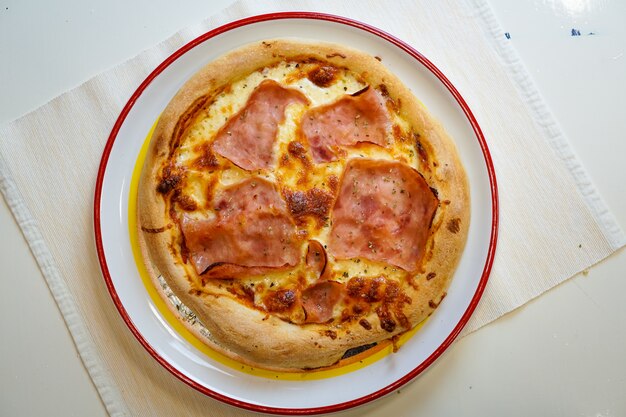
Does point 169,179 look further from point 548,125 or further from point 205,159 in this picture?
point 548,125

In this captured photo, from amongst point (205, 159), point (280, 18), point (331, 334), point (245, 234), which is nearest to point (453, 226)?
point (331, 334)

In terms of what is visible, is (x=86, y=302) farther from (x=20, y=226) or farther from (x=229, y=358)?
(x=229, y=358)

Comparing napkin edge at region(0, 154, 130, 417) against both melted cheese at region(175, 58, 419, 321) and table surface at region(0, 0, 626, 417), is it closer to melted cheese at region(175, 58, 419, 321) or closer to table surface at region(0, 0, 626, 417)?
table surface at region(0, 0, 626, 417)

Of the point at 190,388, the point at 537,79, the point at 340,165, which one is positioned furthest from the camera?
the point at 537,79

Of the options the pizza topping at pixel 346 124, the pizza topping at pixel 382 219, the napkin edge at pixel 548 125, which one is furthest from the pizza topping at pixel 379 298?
the napkin edge at pixel 548 125

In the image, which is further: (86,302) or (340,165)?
(86,302)

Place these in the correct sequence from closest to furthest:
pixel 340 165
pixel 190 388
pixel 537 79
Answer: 1. pixel 340 165
2. pixel 190 388
3. pixel 537 79

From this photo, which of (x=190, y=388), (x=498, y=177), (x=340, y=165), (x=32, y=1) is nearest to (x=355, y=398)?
(x=190, y=388)
